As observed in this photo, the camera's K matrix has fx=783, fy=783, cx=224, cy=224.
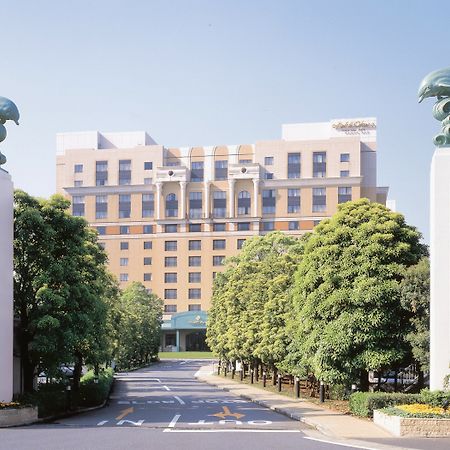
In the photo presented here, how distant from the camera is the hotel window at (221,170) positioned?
126062mm

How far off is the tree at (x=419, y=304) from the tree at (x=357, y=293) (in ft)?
2.36

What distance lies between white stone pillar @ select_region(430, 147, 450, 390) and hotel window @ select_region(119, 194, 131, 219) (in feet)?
341

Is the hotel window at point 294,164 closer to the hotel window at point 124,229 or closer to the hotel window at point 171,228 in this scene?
the hotel window at point 171,228

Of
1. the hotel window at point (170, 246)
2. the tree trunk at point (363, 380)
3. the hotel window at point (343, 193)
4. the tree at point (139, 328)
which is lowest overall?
the tree at point (139, 328)

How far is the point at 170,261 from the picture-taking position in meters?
127

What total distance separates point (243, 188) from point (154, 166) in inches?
590

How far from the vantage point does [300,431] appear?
78.8 ft

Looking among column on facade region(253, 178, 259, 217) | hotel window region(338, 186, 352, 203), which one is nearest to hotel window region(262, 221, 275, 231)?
column on facade region(253, 178, 259, 217)

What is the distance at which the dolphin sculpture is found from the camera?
25984 mm

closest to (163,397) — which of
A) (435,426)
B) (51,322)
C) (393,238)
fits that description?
(51,322)

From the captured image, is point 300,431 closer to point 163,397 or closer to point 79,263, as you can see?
point 79,263

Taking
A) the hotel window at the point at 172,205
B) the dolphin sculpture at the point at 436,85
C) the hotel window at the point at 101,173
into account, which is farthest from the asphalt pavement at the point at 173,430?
the hotel window at the point at 101,173

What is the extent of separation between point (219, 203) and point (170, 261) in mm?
12525

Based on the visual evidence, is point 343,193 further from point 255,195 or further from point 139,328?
point 139,328
